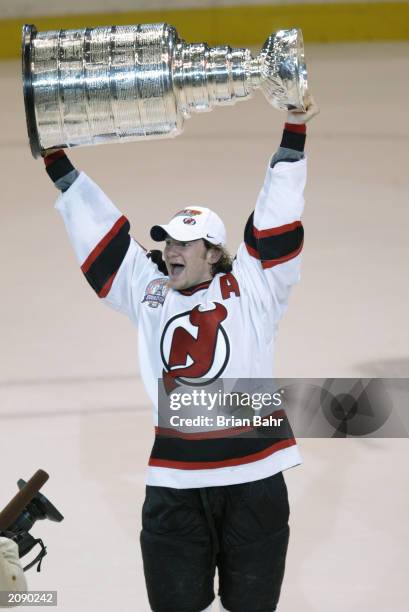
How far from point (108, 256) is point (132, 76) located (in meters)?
0.46

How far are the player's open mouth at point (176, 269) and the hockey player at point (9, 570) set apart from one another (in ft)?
2.58

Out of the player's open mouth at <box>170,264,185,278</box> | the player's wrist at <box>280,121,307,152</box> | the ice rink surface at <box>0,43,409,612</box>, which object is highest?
the player's wrist at <box>280,121,307,152</box>

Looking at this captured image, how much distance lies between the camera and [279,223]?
2.80 meters

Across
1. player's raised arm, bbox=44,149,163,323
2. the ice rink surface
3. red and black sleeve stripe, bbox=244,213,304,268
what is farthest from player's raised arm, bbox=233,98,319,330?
the ice rink surface

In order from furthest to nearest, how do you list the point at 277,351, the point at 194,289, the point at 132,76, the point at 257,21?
1. the point at 257,21
2. the point at 277,351
3. the point at 194,289
4. the point at 132,76

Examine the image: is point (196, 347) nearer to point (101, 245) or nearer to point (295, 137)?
point (101, 245)

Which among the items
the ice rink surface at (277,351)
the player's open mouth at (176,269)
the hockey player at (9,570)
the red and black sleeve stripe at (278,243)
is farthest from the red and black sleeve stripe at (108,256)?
the ice rink surface at (277,351)

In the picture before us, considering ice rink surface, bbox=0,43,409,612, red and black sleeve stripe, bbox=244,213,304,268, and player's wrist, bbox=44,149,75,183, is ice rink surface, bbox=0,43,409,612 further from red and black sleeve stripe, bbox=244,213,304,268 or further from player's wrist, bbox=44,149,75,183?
player's wrist, bbox=44,149,75,183

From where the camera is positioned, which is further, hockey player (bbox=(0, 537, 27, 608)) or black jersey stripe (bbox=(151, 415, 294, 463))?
black jersey stripe (bbox=(151, 415, 294, 463))

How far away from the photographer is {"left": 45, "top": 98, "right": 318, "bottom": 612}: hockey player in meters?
2.81

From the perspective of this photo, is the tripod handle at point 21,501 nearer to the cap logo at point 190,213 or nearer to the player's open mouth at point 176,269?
the player's open mouth at point 176,269

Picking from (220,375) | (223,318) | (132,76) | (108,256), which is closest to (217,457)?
(220,375)

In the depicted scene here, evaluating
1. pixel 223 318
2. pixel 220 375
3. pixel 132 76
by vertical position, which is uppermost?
pixel 132 76

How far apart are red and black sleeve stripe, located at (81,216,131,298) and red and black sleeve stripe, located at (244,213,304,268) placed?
345 millimetres
